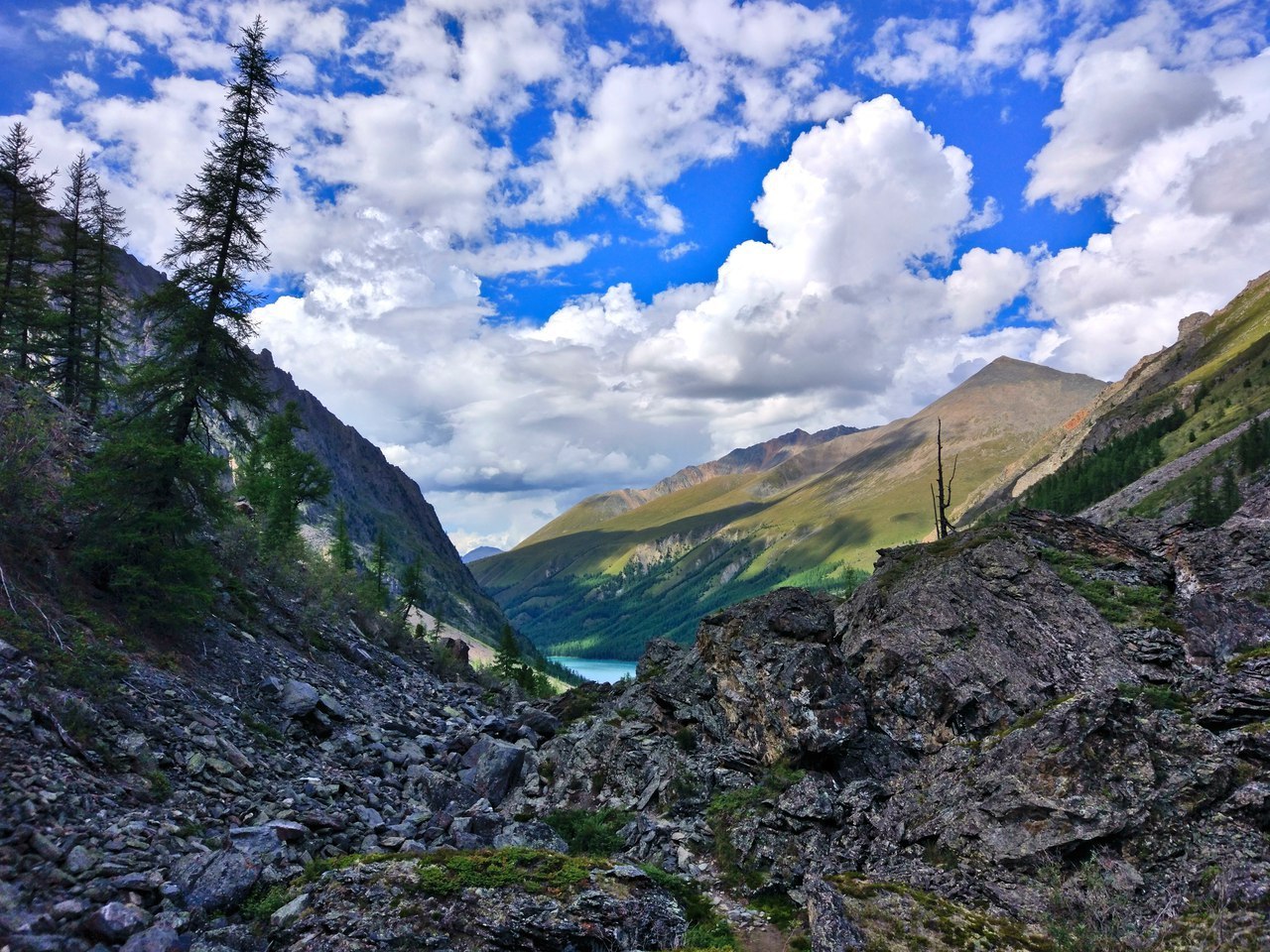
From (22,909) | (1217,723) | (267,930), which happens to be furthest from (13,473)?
(1217,723)

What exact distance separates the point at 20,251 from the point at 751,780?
51.6 metres

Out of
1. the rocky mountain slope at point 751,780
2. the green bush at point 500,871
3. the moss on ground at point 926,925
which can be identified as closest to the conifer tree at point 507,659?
the rocky mountain slope at point 751,780

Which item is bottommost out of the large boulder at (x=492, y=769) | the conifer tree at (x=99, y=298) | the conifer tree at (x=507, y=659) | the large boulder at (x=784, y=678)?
the conifer tree at (x=507, y=659)

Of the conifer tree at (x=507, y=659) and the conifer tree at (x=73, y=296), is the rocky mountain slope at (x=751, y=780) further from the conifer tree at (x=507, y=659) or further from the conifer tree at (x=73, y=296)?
the conifer tree at (x=507, y=659)

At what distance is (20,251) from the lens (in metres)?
39.6

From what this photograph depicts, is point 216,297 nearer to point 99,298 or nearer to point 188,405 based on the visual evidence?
point 188,405

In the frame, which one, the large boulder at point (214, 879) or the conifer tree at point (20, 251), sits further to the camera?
the conifer tree at point (20, 251)

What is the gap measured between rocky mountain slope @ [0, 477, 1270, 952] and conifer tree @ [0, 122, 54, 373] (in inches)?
943

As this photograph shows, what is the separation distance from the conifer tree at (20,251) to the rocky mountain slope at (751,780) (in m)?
23.9

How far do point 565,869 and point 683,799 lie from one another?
1057 cm

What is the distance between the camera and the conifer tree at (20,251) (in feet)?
127

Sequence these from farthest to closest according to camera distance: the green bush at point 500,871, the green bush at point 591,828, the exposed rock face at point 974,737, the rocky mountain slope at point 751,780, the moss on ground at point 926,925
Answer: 1. the green bush at point 591,828
2. the exposed rock face at point 974,737
3. the green bush at point 500,871
4. the rocky mountain slope at point 751,780
5. the moss on ground at point 926,925

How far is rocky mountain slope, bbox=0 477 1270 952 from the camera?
1161cm

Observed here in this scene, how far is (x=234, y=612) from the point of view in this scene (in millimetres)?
29547
